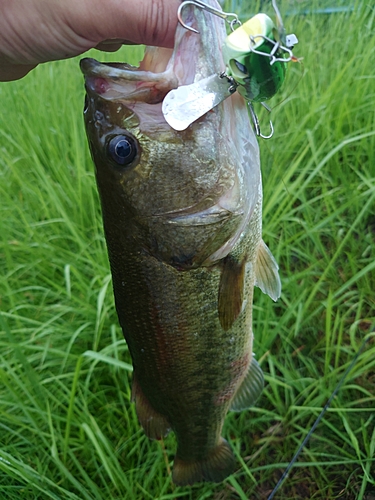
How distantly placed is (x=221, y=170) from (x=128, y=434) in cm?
135

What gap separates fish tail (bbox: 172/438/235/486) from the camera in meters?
1.63

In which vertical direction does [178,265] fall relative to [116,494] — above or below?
above

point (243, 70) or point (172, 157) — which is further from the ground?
point (243, 70)

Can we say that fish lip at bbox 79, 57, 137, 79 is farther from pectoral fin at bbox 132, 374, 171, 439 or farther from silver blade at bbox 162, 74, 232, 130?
pectoral fin at bbox 132, 374, 171, 439

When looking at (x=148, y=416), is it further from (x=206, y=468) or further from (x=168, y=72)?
(x=168, y=72)

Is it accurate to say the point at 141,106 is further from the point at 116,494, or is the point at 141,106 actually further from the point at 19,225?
the point at 19,225

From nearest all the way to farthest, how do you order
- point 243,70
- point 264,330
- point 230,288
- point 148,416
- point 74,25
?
point 243,70 → point 74,25 → point 230,288 → point 148,416 → point 264,330

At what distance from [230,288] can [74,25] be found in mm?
806

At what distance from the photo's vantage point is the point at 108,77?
3.34 ft

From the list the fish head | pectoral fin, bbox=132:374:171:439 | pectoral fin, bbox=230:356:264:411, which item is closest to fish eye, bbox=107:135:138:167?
the fish head

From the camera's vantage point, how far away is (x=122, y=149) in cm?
108

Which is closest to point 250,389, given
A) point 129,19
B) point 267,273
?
point 267,273

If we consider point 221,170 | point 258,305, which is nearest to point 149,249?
point 221,170

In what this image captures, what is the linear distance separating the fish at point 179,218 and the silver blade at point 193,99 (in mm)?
49
